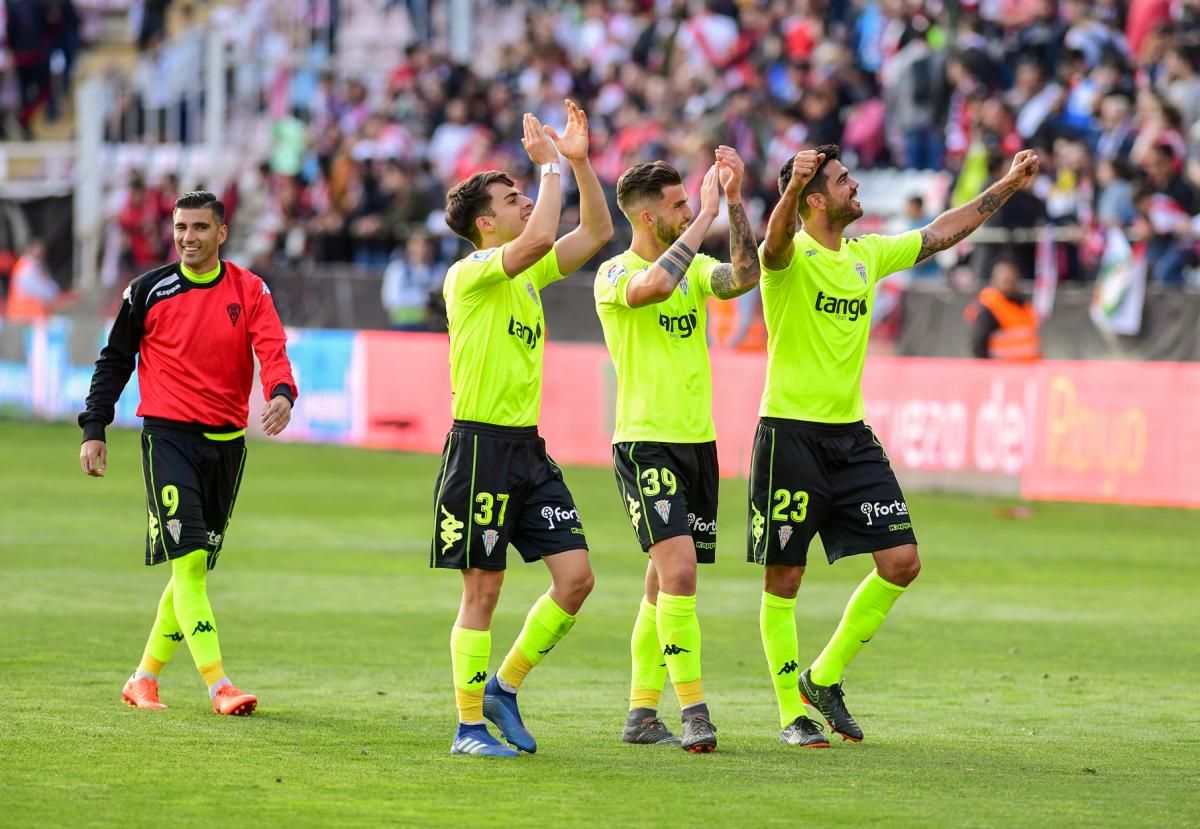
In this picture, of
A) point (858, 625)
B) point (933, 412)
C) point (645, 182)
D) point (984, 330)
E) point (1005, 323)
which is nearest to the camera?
point (645, 182)

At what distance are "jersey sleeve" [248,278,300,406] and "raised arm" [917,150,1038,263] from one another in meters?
2.84

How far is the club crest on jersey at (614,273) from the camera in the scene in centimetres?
848

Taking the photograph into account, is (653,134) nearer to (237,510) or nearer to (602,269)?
(237,510)

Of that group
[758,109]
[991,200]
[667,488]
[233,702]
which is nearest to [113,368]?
[233,702]

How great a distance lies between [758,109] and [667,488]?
59.6 feet

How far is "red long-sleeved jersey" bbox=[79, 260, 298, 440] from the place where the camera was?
952 centimetres

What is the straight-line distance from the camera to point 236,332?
9.60m

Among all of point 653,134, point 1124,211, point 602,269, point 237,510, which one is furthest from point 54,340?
point 602,269

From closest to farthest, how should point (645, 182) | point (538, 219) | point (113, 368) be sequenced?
point (538, 219) → point (645, 182) → point (113, 368)

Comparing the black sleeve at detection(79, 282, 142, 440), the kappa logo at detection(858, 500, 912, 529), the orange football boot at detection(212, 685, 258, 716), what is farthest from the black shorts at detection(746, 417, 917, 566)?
the black sleeve at detection(79, 282, 142, 440)

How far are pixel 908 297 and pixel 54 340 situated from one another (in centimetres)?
1313

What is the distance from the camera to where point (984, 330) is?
2031cm

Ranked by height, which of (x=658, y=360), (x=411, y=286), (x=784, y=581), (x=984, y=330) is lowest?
(x=784, y=581)

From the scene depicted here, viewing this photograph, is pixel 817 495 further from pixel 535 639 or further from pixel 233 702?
pixel 233 702
